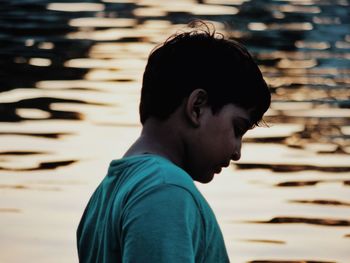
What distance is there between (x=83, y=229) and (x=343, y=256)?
4.63m

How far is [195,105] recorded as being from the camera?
8.26 feet

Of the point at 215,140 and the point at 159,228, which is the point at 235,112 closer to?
the point at 215,140

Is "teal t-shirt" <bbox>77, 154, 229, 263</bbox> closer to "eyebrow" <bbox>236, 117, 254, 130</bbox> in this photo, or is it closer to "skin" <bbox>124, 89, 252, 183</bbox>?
"skin" <bbox>124, 89, 252, 183</bbox>

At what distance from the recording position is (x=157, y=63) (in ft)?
8.50

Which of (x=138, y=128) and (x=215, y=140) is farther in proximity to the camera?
(x=138, y=128)

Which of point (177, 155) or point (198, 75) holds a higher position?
point (198, 75)

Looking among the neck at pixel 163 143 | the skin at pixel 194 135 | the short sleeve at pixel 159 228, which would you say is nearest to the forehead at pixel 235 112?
the skin at pixel 194 135

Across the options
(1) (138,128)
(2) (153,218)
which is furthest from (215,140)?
(1) (138,128)

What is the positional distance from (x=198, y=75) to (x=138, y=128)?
751cm

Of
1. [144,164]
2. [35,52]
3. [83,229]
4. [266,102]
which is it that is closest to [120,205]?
[144,164]

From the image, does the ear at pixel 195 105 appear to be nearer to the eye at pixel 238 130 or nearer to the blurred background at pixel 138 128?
the eye at pixel 238 130

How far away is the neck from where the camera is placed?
100 inches

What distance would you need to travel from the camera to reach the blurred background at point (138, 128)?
739 centimetres

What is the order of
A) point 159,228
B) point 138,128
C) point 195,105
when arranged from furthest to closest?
point 138,128
point 195,105
point 159,228
